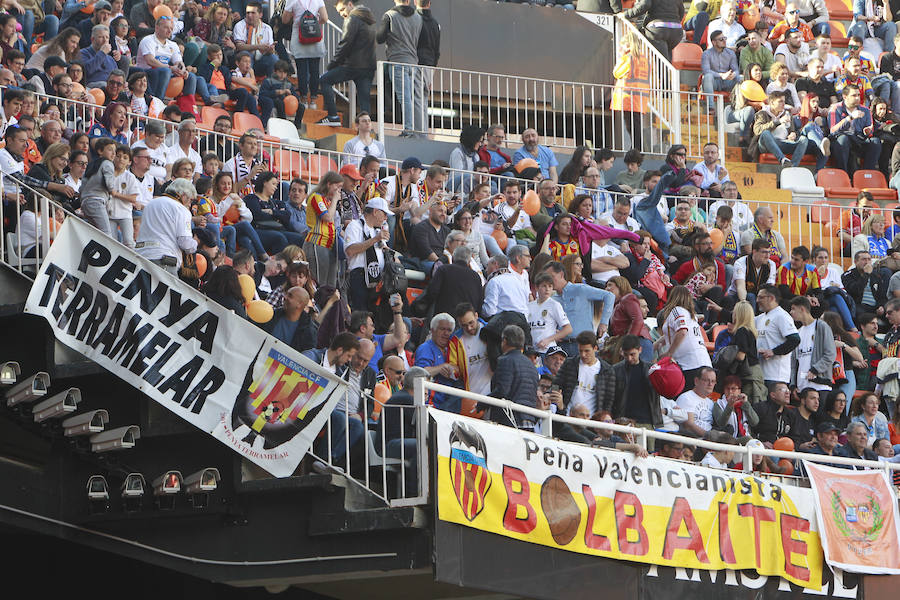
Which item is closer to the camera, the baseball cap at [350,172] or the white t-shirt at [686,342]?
the white t-shirt at [686,342]

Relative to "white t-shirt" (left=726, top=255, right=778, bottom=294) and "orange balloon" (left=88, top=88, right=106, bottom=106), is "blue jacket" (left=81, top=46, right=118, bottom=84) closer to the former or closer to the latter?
"orange balloon" (left=88, top=88, right=106, bottom=106)

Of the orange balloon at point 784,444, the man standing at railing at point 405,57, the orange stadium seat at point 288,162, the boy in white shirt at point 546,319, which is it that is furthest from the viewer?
the man standing at railing at point 405,57

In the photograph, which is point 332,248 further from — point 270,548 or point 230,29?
point 230,29

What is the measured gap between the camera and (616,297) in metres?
16.4

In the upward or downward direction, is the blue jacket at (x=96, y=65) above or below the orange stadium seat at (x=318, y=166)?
above

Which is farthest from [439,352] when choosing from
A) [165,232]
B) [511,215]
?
[511,215]

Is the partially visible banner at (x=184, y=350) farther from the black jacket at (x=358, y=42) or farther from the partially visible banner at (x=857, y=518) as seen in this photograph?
the black jacket at (x=358, y=42)

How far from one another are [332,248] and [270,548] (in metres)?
4.48

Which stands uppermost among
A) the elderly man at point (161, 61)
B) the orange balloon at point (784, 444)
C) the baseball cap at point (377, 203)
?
the elderly man at point (161, 61)

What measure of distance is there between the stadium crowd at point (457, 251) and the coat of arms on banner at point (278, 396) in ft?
0.92

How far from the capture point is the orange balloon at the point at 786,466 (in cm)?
1448

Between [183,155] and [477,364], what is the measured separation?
4489mm

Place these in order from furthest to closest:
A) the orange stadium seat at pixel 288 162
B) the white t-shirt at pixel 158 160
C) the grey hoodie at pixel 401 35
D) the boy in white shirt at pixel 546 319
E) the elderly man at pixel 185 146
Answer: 1. the grey hoodie at pixel 401 35
2. the orange stadium seat at pixel 288 162
3. the elderly man at pixel 185 146
4. the white t-shirt at pixel 158 160
5. the boy in white shirt at pixel 546 319


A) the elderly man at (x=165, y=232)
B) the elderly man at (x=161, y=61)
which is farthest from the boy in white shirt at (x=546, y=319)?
the elderly man at (x=161, y=61)
